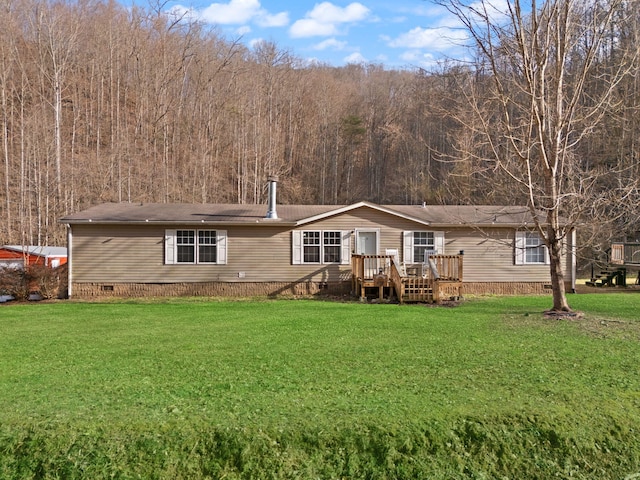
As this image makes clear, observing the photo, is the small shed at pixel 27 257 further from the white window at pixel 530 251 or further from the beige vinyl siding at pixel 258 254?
the white window at pixel 530 251

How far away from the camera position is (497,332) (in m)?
8.98

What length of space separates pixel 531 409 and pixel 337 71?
48507mm

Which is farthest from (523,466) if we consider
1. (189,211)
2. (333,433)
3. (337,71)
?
(337,71)

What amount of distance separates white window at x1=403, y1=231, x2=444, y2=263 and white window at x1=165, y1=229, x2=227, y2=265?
5789mm

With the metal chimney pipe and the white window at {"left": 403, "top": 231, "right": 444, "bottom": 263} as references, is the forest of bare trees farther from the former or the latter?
the metal chimney pipe

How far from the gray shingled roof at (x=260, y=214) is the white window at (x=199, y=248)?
1.58 ft

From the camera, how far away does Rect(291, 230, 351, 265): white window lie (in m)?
16.5

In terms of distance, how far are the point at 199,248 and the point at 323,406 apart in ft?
39.6

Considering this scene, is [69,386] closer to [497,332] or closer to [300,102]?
[497,332]

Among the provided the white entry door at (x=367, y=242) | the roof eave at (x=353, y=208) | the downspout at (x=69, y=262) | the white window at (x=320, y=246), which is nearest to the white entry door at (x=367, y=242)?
the white entry door at (x=367, y=242)

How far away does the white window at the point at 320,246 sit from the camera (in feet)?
54.1

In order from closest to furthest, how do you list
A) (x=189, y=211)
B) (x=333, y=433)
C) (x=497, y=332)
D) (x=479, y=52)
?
(x=333, y=433) → (x=497, y=332) → (x=479, y=52) → (x=189, y=211)

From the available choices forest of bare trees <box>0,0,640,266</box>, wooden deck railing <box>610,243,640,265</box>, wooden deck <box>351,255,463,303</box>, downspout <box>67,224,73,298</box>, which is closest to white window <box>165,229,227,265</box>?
downspout <box>67,224,73,298</box>

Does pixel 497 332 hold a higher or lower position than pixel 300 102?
lower
